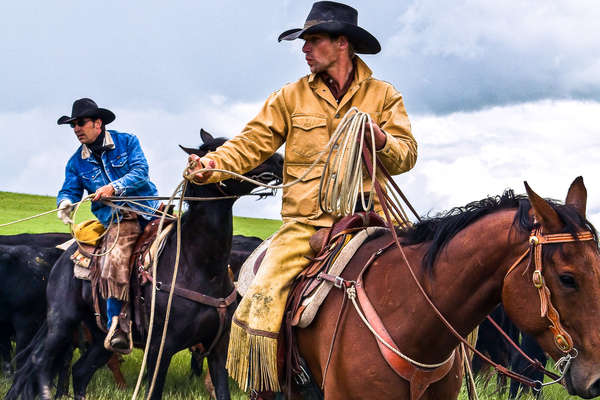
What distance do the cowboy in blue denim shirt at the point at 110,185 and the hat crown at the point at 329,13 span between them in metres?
2.98

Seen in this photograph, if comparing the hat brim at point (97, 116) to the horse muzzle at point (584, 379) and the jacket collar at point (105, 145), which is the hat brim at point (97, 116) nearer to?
the jacket collar at point (105, 145)

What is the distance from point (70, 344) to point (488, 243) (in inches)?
231

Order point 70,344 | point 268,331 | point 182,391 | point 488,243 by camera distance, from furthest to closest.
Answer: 1. point 182,391
2. point 70,344
3. point 268,331
4. point 488,243

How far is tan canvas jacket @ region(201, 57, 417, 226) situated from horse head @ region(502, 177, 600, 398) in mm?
1352

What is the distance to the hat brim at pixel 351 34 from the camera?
4449mm

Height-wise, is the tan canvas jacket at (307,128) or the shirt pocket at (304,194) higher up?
the tan canvas jacket at (307,128)

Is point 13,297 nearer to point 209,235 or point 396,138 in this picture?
point 209,235

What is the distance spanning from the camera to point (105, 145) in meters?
7.66

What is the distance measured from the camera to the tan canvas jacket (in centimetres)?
447

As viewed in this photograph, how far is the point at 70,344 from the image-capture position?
7.93 metres

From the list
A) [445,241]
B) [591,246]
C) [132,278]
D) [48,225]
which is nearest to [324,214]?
[445,241]

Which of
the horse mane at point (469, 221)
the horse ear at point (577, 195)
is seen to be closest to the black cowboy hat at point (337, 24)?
the horse mane at point (469, 221)

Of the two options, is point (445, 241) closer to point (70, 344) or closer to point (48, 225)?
point (70, 344)

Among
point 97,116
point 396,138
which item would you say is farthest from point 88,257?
point 396,138
